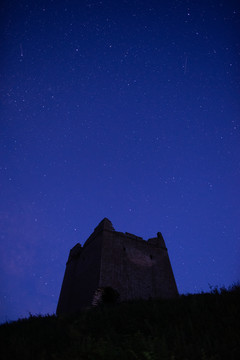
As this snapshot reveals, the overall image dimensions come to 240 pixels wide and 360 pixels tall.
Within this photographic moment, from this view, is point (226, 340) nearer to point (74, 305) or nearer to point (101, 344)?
point (101, 344)

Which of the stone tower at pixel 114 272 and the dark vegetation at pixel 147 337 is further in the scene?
the stone tower at pixel 114 272

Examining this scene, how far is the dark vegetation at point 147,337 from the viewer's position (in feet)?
14.2

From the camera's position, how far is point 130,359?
13.7ft

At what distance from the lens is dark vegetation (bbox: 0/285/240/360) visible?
4332 millimetres

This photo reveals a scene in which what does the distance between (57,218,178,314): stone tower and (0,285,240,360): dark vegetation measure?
19.2 feet

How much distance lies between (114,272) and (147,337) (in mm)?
9398

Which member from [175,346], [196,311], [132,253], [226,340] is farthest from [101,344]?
[132,253]

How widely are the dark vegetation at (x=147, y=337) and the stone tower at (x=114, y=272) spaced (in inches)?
230

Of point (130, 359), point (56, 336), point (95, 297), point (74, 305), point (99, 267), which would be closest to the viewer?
point (130, 359)

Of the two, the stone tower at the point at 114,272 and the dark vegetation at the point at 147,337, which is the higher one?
the stone tower at the point at 114,272

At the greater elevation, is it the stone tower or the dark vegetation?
the stone tower

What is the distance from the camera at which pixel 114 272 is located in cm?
1468

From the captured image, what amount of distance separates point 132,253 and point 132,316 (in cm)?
951

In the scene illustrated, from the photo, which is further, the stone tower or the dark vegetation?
the stone tower
